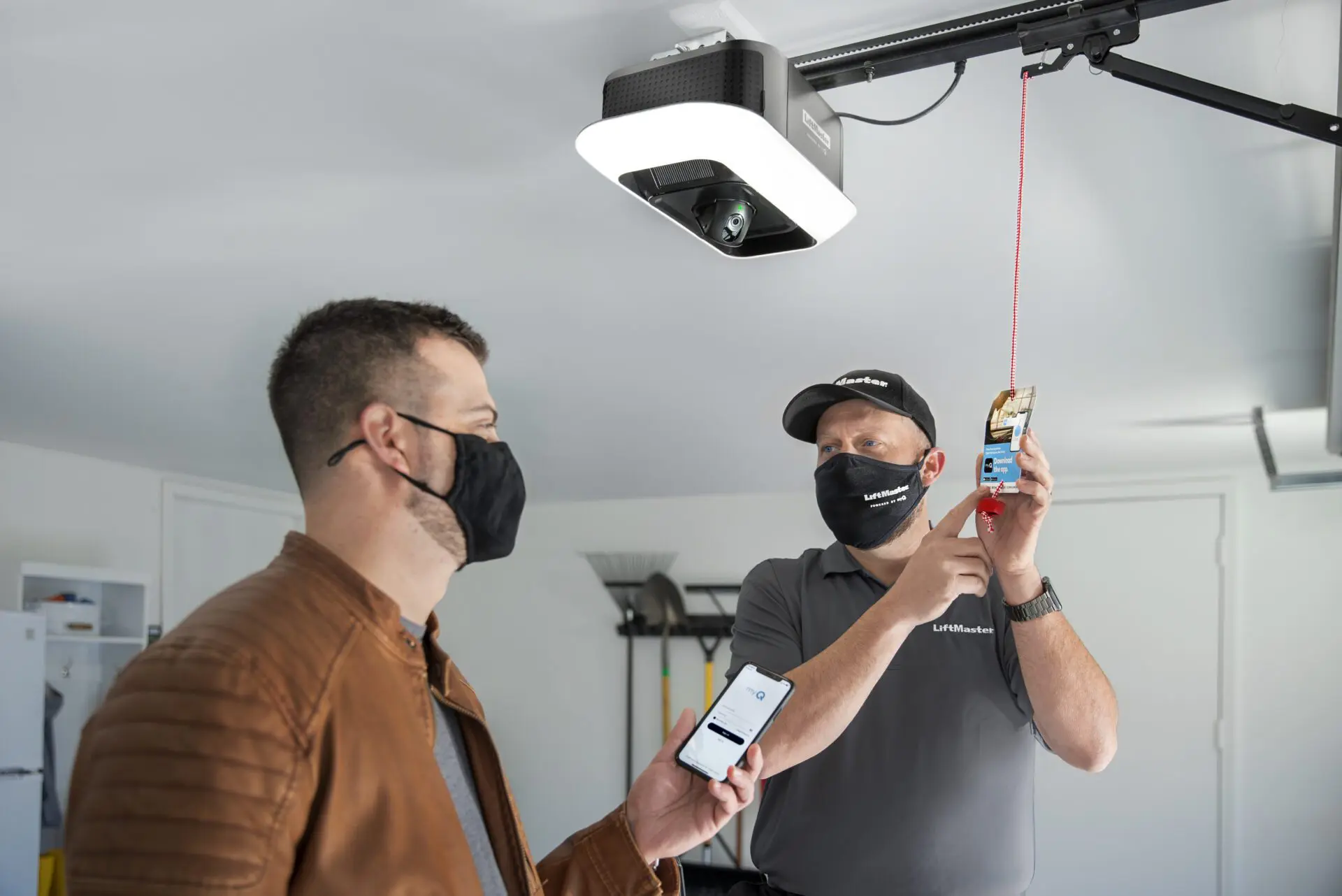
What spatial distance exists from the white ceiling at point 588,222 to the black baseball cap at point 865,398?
544 millimetres

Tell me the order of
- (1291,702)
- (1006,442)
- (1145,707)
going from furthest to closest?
(1145,707), (1291,702), (1006,442)

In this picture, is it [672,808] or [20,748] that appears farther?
[20,748]

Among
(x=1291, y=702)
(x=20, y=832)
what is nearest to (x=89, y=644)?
(x=20, y=832)

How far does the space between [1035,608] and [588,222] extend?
4.91 feet

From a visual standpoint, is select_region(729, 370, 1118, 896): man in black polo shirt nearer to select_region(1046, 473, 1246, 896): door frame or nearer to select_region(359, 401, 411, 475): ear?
select_region(359, 401, 411, 475): ear

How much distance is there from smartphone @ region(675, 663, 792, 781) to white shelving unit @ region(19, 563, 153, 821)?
456 cm

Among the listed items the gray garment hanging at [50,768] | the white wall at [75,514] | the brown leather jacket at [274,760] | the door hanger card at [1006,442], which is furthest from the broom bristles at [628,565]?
the brown leather jacket at [274,760]

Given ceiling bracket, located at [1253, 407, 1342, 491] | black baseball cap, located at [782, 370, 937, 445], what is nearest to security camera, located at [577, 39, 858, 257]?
black baseball cap, located at [782, 370, 937, 445]

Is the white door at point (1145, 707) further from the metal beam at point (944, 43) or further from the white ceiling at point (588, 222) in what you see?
the metal beam at point (944, 43)

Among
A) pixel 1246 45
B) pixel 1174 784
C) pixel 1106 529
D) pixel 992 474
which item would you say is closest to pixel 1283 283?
pixel 1246 45

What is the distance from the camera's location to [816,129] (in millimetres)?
1759

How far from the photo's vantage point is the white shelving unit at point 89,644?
5.18 metres

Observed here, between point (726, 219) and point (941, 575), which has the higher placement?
point (726, 219)

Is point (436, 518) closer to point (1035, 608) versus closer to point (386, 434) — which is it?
point (386, 434)
